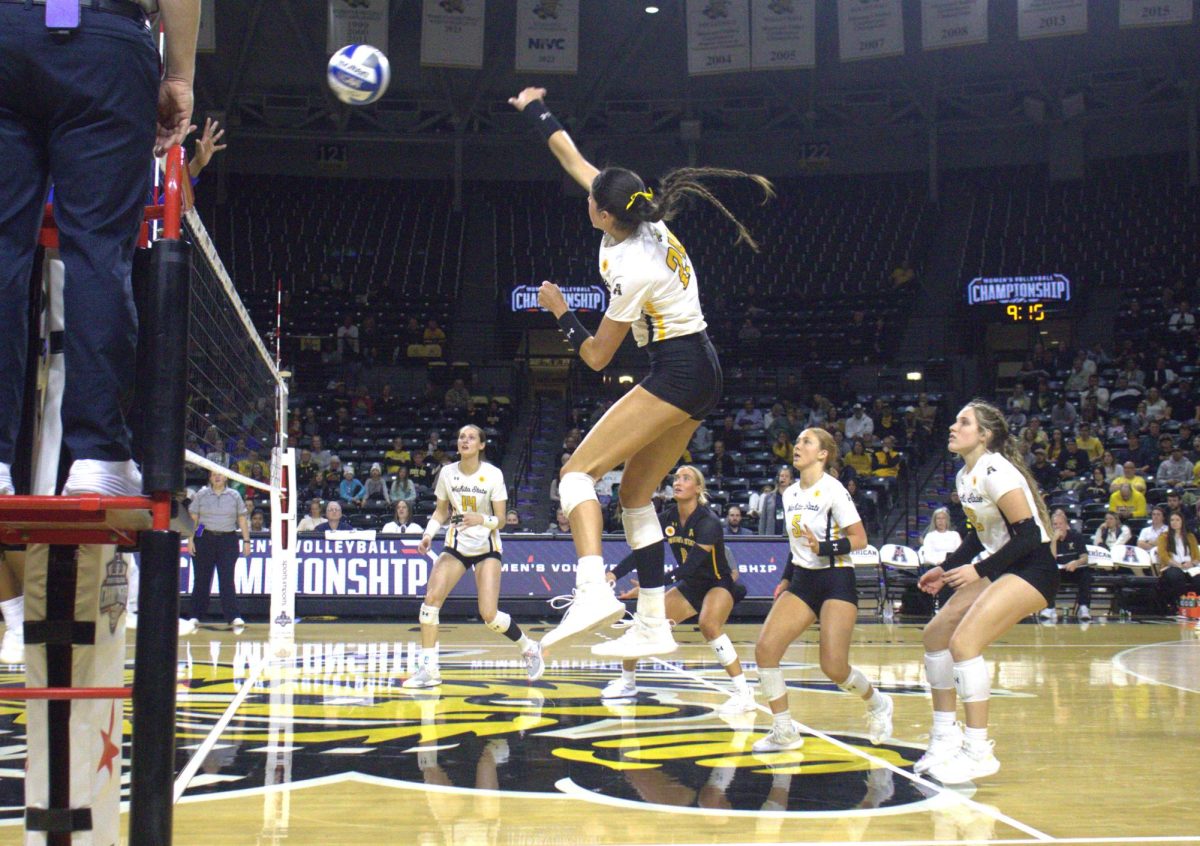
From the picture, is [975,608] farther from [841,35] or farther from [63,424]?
[841,35]

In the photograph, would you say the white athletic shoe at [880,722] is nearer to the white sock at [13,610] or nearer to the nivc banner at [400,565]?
the white sock at [13,610]

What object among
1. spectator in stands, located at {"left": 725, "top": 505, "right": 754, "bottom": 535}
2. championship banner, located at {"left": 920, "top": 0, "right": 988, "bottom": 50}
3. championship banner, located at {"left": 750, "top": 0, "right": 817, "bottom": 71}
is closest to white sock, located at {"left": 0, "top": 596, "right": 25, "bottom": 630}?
spectator in stands, located at {"left": 725, "top": 505, "right": 754, "bottom": 535}

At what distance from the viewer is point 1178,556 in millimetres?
16750

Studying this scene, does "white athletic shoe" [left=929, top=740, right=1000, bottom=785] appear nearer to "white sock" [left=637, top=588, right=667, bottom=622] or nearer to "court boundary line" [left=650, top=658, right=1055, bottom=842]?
"court boundary line" [left=650, top=658, right=1055, bottom=842]

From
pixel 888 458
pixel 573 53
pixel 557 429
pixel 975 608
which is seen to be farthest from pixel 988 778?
pixel 573 53

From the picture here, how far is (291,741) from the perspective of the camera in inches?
255

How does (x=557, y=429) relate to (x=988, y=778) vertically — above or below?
above

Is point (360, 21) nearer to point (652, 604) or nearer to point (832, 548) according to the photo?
point (832, 548)

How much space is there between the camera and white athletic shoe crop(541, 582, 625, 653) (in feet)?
15.0

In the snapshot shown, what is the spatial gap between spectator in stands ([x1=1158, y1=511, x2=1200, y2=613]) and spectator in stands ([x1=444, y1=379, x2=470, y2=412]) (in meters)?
13.2

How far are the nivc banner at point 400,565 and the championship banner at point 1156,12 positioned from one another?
1262 cm

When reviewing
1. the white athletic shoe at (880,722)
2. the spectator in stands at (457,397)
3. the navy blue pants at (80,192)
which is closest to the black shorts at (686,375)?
the navy blue pants at (80,192)

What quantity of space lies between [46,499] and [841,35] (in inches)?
906

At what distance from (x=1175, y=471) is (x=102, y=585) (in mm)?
18787
